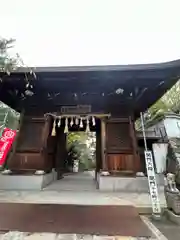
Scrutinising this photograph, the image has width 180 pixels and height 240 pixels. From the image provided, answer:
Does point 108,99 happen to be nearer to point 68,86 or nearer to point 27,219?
point 68,86

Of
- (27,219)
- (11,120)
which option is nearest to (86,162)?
(11,120)

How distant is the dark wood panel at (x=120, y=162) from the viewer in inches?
226

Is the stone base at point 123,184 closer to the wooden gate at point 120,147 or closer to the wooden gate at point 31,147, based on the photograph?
the wooden gate at point 120,147

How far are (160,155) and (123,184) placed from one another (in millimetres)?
2767

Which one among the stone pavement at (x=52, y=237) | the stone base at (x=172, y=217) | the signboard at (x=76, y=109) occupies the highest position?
the signboard at (x=76, y=109)

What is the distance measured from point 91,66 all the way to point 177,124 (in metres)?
6.79

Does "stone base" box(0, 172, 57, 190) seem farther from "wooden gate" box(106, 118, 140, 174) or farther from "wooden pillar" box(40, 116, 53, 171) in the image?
"wooden gate" box(106, 118, 140, 174)

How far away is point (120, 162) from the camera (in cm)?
579

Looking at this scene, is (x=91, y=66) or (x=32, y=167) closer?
(x=91, y=66)

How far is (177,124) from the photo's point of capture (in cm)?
964

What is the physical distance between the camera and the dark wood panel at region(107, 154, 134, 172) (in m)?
5.73

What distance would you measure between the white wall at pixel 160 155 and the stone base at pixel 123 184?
2.11 meters

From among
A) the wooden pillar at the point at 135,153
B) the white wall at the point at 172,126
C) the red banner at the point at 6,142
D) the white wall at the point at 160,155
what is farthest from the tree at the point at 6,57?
the white wall at the point at 172,126

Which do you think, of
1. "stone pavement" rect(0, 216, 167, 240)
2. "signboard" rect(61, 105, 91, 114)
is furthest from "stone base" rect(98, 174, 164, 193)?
"stone pavement" rect(0, 216, 167, 240)
